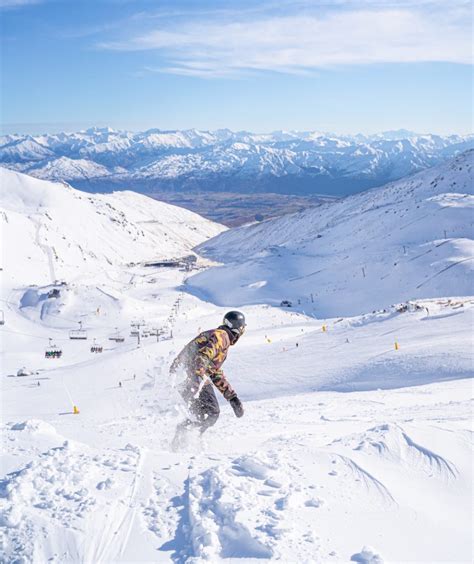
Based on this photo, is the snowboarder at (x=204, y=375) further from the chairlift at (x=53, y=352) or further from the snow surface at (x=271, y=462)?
the chairlift at (x=53, y=352)

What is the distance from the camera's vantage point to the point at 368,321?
30203 millimetres

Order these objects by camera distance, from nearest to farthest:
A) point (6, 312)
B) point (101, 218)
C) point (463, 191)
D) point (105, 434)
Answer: point (105, 434), point (6, 312), point (463, 191), point (101, 218)

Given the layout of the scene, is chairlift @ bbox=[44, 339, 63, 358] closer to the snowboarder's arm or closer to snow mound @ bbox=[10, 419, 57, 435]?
snow mound @ bbox=[10, 419, 57, 435]

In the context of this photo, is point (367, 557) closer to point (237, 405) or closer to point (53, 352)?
point (237, 405)

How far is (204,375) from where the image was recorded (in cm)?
930

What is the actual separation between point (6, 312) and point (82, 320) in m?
9.72

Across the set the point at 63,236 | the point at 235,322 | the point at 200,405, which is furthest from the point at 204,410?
the point at 63,236

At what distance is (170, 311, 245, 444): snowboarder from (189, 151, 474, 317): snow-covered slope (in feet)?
171

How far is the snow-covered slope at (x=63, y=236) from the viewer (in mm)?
98312

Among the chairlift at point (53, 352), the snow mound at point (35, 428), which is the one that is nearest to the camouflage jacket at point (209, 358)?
the snow mound at point (35, 428)

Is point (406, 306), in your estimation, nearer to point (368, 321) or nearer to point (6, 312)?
point (368, 321)

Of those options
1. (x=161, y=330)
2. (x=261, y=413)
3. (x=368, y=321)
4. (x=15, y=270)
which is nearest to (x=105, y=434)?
(x=261, y=413)

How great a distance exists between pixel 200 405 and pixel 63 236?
400 ft

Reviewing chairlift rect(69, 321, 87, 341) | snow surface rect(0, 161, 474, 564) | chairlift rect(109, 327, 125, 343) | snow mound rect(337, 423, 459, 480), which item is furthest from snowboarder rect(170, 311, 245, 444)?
chairlift rect(69, 321, 87, 341)
